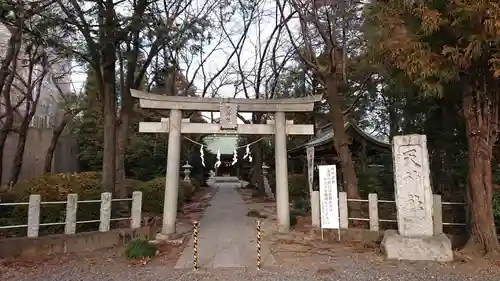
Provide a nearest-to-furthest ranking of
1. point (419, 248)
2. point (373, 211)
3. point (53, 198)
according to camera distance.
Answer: point (419, 248), point (53, 198), point (373, 211)

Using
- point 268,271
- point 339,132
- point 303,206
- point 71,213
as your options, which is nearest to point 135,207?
point 71,213

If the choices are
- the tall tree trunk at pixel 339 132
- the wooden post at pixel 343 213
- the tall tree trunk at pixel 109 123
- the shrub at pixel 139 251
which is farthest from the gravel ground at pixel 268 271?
the tall tree trunk at pixel 339 132

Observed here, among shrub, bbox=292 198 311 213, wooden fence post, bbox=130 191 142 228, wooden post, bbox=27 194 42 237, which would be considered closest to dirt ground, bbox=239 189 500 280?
wooden fence post, bbox=130 191 142 228

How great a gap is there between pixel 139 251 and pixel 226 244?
2.44 meters

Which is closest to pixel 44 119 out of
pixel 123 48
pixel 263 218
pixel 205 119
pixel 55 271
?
pixel 205 119

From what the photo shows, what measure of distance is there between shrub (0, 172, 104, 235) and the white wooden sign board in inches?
232

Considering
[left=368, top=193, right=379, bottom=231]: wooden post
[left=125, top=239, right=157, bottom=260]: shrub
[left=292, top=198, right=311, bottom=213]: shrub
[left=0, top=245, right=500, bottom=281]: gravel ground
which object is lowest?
[left=0, top=245, right=500, bottom=281]: gravel ground

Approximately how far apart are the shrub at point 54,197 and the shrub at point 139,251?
191 cm

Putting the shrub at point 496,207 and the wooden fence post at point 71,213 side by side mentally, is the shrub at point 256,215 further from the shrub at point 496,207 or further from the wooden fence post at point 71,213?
the shrub at point 496,207

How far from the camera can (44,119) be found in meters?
27.5

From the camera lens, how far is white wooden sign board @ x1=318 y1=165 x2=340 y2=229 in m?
10.1

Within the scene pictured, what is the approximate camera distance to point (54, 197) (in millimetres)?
9383

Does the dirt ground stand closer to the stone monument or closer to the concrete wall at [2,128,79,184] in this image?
the stone monument

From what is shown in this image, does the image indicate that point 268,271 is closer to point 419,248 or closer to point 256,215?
point 419,248
